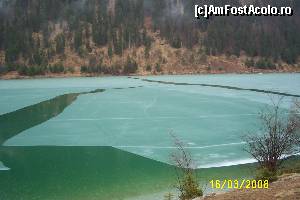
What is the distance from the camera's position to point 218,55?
148 metres

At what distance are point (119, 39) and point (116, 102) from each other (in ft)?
378

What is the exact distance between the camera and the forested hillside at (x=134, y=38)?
139250 mm

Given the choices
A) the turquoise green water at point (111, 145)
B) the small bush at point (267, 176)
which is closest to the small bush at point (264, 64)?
the turquoise green water at point (111, 145)

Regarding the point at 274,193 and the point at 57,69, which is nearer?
the point at 274,193

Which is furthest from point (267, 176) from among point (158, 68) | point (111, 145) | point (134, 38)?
point (134, 38)

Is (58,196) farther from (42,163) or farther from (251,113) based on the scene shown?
(251,113)

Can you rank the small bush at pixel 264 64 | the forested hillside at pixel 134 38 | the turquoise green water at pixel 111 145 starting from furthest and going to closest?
1. the forested hillside at pixel 134 38
2. the small bush at pixel 264 64
3. the turquoise green water at pixel 111 145

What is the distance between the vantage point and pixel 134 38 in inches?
6019

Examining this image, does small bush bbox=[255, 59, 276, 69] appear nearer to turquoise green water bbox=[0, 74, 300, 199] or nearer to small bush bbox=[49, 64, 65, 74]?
small bush bbox=[49, 64, 65, 74]

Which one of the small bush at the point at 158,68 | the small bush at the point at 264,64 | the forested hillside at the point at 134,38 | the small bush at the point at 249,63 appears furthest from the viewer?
the forested hillside at the point at 134,38
